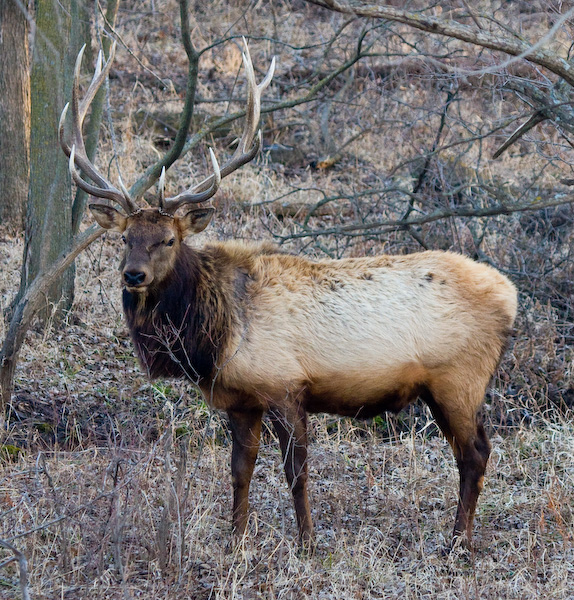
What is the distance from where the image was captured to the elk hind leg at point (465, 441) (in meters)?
5.22

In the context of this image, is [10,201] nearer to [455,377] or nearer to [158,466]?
[158,466]

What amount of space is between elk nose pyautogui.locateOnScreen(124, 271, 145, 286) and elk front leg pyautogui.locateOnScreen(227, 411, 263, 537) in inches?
42.6

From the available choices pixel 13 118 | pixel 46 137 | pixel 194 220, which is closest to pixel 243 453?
pixel 194 220

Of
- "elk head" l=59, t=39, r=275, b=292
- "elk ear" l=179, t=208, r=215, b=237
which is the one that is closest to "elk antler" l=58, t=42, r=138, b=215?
"elk head" l=59, t=39, r=275, b=292

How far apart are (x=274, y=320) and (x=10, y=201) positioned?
615cm

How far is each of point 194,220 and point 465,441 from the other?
2462 millimetres

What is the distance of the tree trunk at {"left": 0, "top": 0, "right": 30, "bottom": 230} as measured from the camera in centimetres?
985

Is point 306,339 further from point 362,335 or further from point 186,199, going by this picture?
point 186,199

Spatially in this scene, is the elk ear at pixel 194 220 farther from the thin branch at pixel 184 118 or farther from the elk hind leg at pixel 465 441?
the elk hind leg at pixel 465 441

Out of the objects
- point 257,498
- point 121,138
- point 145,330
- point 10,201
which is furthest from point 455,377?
point 121,138

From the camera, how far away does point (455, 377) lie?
5.20 m

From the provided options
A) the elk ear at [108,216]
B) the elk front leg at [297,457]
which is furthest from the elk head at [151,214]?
the elk front leg at [297,457]

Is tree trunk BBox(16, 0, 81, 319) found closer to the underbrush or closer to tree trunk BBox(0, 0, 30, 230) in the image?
the underbrush

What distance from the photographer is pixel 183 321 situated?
5172 millimetres
